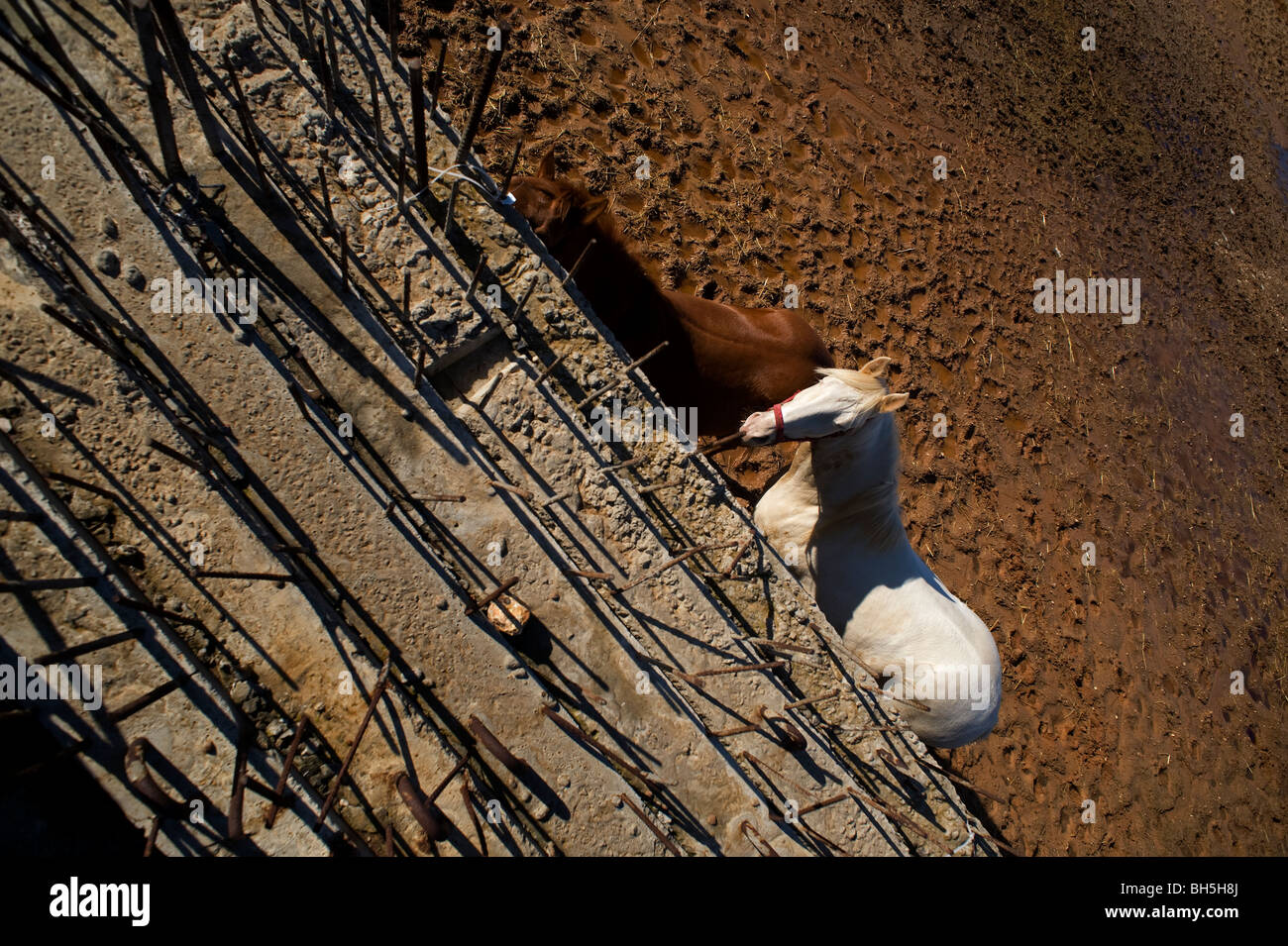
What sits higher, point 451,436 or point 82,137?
point 82,137

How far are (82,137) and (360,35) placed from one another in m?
1.61

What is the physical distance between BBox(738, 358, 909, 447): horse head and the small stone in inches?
131

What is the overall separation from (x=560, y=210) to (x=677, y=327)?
1076 millimetres

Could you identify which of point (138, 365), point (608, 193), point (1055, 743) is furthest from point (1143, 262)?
point (138, 365)

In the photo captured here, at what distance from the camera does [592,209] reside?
3902mm

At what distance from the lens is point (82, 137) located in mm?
3125

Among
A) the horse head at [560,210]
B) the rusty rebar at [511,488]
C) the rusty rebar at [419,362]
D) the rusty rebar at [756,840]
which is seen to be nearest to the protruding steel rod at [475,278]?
the rusty rebar at [419,362]

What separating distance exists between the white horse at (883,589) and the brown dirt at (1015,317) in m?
1.50

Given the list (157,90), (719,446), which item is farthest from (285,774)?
(157,90)

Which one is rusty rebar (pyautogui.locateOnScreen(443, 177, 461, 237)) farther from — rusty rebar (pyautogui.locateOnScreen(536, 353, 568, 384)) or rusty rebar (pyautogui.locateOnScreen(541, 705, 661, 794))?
rusty rebar (pyautogui.locateOnScreen(541, 705, 661, 794))

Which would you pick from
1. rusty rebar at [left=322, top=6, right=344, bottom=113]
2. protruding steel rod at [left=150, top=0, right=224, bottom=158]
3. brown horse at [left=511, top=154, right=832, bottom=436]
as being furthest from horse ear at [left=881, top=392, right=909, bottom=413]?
protruding steel rod at [left=150, top=0, right=224, bottom=158]

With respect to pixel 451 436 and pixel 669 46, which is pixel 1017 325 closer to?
pixel 669 46

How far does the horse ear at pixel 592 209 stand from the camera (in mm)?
3881

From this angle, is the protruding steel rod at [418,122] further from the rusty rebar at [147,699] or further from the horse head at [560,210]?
the rusty rebar at [147,699]
